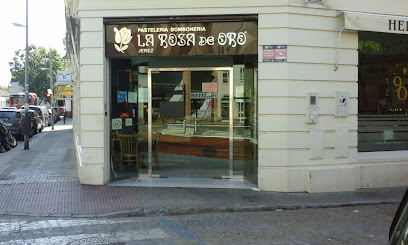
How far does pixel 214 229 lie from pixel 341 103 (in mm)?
4598

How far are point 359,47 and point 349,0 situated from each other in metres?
1.30

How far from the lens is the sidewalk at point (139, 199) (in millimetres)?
7695

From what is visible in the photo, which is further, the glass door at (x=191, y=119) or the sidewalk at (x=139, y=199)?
the glass door at (x=191, y=119)

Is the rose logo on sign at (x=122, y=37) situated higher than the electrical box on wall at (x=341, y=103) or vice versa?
the rose logo on sign at (x=122, y=37)

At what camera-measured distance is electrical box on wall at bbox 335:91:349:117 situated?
960 cm

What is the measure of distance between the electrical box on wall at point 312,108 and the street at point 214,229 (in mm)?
2227

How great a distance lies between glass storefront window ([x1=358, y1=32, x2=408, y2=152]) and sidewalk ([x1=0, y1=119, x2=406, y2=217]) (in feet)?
5.13

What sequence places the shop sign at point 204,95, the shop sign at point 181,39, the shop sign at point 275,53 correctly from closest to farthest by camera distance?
the shop sign at point 275,53 → the shop sign at point 181,39 → the shop sign at point 204,95

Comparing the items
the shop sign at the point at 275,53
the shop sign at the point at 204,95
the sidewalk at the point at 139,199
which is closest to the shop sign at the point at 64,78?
the sidewalk at the point at 139,199

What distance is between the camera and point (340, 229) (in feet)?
22.1

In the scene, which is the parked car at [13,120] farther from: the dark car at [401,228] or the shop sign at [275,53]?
the dark car at [401,228]

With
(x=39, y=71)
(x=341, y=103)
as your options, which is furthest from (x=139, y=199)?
(x=39, y=71)

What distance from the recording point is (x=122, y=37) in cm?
967

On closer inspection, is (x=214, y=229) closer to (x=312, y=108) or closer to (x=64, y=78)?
(x=312, y=108)
